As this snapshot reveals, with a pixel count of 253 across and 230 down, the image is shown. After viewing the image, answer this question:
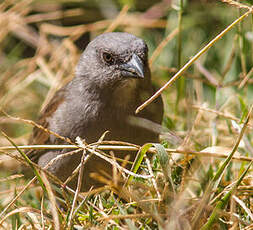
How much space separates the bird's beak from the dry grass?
0.36 meters

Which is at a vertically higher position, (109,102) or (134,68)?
(134,68)

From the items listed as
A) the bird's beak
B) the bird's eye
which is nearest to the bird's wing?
the bird's eye

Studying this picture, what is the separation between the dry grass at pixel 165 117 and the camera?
2.79 meters

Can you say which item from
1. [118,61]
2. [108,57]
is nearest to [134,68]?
[118,61]

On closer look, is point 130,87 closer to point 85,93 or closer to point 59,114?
point 85,93

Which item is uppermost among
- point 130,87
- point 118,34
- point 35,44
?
point 118,34

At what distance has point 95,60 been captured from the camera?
3746 millimetres

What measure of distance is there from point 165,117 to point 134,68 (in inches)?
40.0

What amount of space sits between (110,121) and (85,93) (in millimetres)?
300

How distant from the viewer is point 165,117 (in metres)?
4.34

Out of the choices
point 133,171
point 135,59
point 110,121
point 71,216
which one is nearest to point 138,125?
point 110,121

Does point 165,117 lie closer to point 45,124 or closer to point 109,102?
point 109,102

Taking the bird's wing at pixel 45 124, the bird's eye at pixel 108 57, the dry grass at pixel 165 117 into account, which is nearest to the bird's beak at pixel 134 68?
the bird's eye at pixel 108 57

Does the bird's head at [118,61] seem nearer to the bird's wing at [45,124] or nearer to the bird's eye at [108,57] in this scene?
the bird's eye at [108,57]
